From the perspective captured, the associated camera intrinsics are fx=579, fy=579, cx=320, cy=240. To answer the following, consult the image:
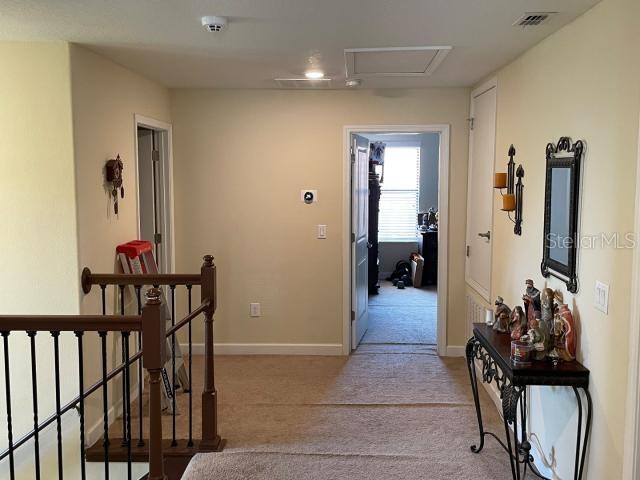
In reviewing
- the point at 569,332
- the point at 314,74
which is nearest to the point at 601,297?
the point at 569,332

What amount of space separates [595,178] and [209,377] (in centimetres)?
230

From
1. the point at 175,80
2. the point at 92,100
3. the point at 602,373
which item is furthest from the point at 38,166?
the point at 602,373

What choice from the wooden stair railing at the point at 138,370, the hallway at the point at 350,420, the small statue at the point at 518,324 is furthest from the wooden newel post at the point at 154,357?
the small statue at the point at 518,324

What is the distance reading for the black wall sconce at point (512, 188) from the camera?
3.55 meters

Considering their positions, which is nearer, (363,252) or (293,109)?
(293,109)

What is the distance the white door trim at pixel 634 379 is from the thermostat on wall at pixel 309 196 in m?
3.20

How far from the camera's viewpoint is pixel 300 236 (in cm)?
513

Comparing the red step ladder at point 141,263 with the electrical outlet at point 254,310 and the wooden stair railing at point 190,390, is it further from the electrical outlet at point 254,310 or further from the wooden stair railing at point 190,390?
the electrical outlet at point 254,310

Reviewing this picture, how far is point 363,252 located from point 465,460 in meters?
2.71

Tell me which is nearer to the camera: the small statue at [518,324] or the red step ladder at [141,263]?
the small statue at [518,324]

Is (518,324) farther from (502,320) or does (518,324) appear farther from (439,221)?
(439,221)

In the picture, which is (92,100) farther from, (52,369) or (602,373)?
(602,373)

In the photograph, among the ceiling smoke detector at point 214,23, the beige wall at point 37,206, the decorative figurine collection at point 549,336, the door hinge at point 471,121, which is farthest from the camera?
the door hinge at point 471,121

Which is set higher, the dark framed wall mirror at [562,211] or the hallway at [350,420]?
the dark framed wall mirror at [562,211]
